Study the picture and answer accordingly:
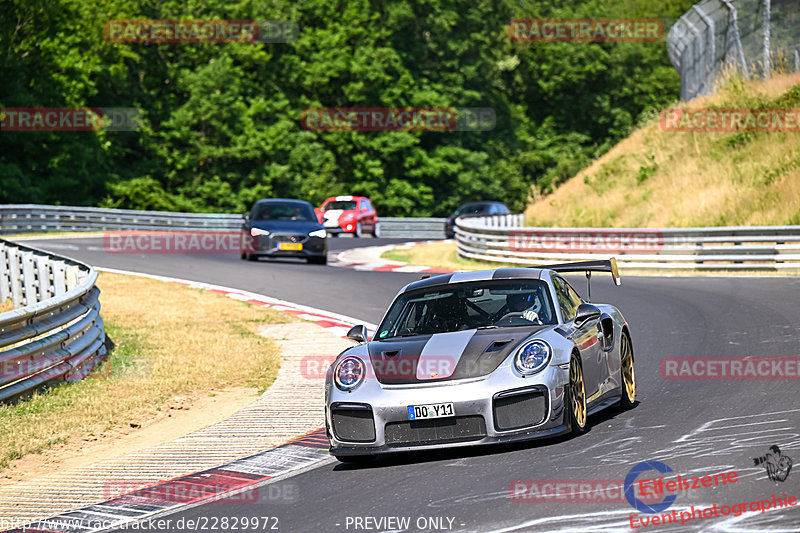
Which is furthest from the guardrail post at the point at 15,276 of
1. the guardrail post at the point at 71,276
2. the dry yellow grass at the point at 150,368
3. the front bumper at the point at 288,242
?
the front bumper at the point at 288,242

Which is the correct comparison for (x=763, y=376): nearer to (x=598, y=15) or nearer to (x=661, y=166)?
(x=661, y=166)

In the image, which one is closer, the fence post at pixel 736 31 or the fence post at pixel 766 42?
the fence post at pixel 766 42

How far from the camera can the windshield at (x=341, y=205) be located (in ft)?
144

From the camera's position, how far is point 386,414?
24.7ft

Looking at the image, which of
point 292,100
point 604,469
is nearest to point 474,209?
point 292,100

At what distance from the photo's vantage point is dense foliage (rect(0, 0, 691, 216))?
173 feet

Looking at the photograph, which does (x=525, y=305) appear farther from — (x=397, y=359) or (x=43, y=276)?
(x=43, y=276)

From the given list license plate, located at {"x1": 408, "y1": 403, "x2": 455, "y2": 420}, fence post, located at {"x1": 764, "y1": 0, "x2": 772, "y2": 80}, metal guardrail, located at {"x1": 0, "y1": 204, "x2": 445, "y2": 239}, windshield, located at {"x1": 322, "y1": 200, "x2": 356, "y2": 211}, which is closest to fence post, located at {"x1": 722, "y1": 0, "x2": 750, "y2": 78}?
fence post, located at {"x1": 764, "y1": 0, "x2": 772, "y2": 80}

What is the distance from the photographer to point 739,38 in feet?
101

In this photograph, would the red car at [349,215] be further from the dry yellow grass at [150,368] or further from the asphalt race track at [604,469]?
the asphalt race track at [604,469]

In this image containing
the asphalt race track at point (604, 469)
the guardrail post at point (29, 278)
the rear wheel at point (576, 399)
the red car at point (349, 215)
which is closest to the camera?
the asphalt race track at point (604, 469)

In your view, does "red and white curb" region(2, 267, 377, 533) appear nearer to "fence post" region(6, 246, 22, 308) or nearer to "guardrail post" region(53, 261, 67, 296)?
"guardrail post" region(53, 261, 67, 296)

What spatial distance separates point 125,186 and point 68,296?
44251 millimetres

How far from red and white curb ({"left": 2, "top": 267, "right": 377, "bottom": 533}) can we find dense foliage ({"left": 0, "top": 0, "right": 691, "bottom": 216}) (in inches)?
1721
